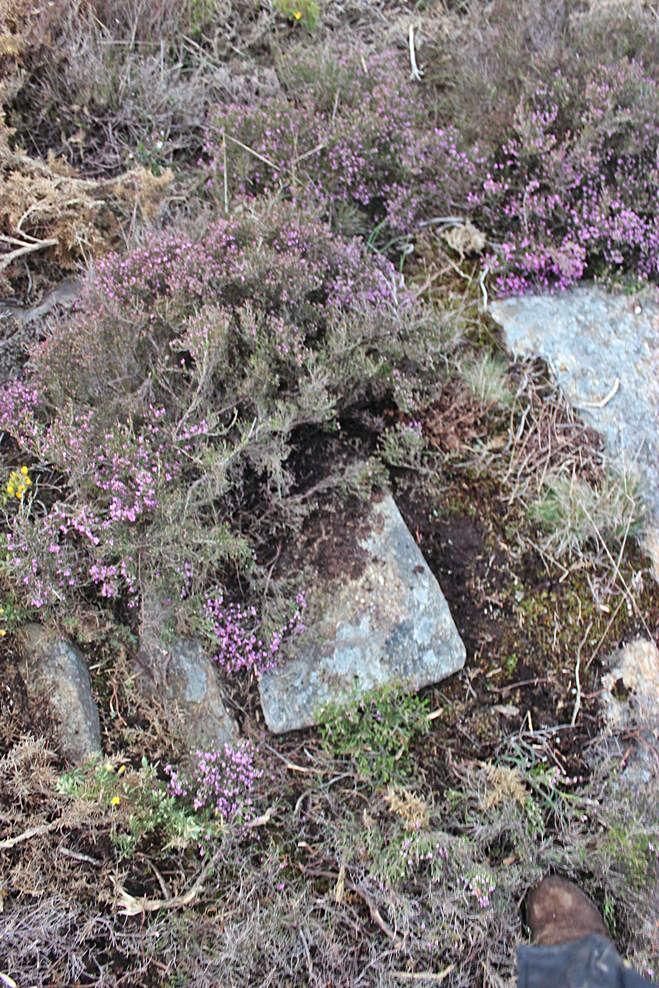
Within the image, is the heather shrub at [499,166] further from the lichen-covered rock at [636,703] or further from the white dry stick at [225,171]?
the lichen-covered rock at [636,703]

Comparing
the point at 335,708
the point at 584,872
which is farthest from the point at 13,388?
the point at 584,872

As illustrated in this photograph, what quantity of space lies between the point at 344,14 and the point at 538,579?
12.4ft

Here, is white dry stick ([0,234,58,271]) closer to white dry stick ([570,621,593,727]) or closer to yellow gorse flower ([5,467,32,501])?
yellow gorse flower ([5,467,32,501])

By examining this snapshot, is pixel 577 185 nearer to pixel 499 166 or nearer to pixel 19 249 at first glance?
pixel 499 166

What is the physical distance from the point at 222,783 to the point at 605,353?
2.66 metres

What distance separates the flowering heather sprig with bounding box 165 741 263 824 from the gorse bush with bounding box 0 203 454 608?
662 mm

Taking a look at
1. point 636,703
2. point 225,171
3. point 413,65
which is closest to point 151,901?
point 636,703

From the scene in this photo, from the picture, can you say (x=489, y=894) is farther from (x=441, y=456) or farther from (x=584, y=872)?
(x=441, y=456)

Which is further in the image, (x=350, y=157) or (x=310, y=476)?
(x=350, y=157)

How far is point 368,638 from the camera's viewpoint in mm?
3275

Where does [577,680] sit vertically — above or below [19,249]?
below

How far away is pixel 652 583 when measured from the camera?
11.3 ft

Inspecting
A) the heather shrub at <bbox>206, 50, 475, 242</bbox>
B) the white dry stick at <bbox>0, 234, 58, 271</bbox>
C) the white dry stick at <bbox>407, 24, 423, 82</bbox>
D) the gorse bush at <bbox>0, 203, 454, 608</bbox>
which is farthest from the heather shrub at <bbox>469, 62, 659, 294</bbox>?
the white dry stick at <bbox>0, 234, 58, 271</bbox>

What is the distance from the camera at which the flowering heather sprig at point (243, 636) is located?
316 centimetres
